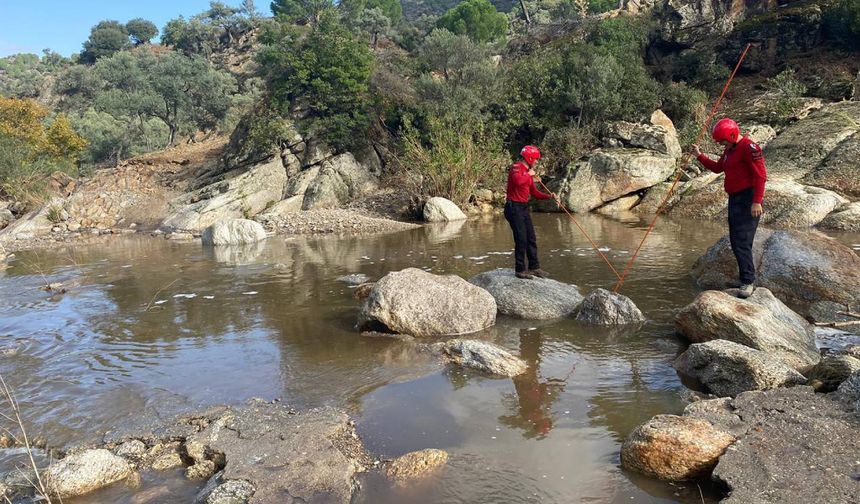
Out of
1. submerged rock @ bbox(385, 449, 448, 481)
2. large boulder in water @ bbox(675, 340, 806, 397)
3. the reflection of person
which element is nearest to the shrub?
the reflection of person

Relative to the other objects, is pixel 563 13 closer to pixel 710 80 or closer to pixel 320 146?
pixel 710 80

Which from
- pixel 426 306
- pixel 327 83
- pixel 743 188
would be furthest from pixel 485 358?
pixel 327 83

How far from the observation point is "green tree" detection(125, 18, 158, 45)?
62.6 m

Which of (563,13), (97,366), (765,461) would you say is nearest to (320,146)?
(97,366)

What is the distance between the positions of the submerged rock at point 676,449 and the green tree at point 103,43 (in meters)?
66.2

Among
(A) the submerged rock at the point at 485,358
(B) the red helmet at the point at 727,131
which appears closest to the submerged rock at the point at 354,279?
(A) the submerged rock at the point at 485,358

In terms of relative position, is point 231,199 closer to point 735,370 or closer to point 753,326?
point 753,326

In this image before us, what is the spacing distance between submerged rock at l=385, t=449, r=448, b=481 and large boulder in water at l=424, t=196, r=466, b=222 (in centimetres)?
1358

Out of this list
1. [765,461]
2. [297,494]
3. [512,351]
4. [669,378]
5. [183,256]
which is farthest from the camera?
[183,256]

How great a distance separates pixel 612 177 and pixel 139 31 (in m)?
60.7

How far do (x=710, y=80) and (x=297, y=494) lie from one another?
24.4 m

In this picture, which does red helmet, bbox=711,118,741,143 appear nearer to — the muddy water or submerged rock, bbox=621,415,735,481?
the muddy water

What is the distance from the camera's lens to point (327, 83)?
22.3 m

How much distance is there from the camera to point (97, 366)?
6348 millimetres
